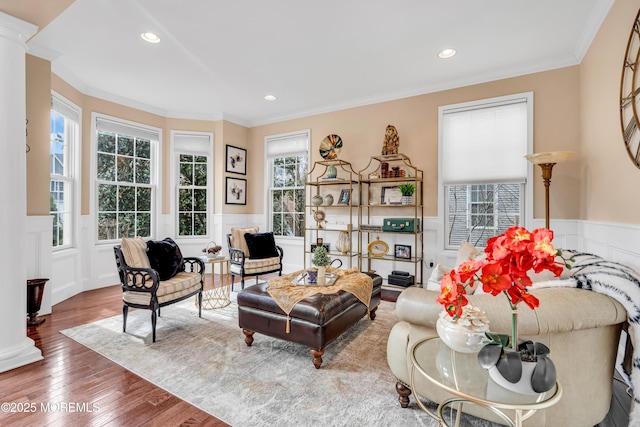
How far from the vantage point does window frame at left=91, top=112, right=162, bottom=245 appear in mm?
4504

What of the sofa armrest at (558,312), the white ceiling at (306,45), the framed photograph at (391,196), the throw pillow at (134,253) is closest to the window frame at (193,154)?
the white ceiling at (306,45)

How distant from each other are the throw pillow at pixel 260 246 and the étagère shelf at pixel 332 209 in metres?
0.64

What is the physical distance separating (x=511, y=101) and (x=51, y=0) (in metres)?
4.75

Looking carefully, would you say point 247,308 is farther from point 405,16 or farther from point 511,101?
point 511,101

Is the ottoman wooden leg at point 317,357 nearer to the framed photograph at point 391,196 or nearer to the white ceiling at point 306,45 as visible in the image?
the framed photograph at point 391,196

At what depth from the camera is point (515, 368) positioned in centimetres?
113

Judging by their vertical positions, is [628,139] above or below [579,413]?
above

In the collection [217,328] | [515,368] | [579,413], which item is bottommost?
[217,328]

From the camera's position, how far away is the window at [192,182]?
549 cm

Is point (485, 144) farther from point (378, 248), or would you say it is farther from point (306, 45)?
point (306, 45)

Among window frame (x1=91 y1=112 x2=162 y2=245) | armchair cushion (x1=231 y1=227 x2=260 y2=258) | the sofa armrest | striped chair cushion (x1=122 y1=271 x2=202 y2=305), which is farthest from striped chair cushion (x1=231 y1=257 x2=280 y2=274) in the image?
the sofa armrest

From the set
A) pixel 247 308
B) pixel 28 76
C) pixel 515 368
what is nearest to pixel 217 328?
pixel 247 308

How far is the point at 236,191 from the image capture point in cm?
582

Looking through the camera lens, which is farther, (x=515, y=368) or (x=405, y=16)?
(x=405, y=16)
